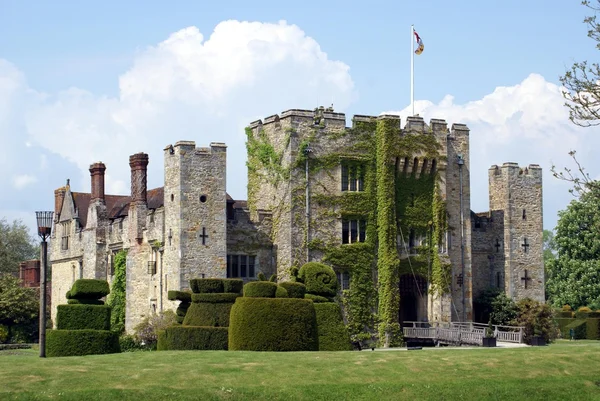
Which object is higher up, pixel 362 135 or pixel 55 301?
pixel 362 135

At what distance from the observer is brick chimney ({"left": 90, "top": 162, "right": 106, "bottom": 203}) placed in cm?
6888

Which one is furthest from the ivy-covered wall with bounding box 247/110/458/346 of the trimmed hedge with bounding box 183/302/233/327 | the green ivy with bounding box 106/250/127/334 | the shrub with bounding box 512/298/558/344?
the trimmed hedge with bounding box 183/302/233/327

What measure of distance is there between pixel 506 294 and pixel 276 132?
16028 millimetres

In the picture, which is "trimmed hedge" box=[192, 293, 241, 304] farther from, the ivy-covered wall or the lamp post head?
the ivy-covered wall

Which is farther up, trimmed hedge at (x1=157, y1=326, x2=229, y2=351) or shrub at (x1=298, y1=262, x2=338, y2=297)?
shrub at (x1=298, y1=262, x2=338, y2=297)

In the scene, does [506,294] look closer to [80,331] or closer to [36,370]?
[80,331]

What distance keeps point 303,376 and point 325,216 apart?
80.3 feet

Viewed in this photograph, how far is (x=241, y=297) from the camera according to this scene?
4806 cm

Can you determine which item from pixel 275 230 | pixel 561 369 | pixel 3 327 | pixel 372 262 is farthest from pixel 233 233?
pixel 561 369

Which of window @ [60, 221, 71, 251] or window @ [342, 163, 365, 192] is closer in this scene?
window @ [342, 163, 365, 192]

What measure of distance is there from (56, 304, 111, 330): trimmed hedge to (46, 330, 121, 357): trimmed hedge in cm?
65

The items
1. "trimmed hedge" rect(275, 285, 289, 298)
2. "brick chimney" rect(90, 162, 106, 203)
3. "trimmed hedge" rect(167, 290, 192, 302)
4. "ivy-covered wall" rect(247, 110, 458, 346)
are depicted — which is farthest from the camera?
"brick chimney" rect(90, 162, 106, 203)

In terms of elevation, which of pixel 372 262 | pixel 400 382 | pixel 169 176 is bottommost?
pixel 400 382

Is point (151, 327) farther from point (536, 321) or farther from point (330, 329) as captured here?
point (536, 321)
